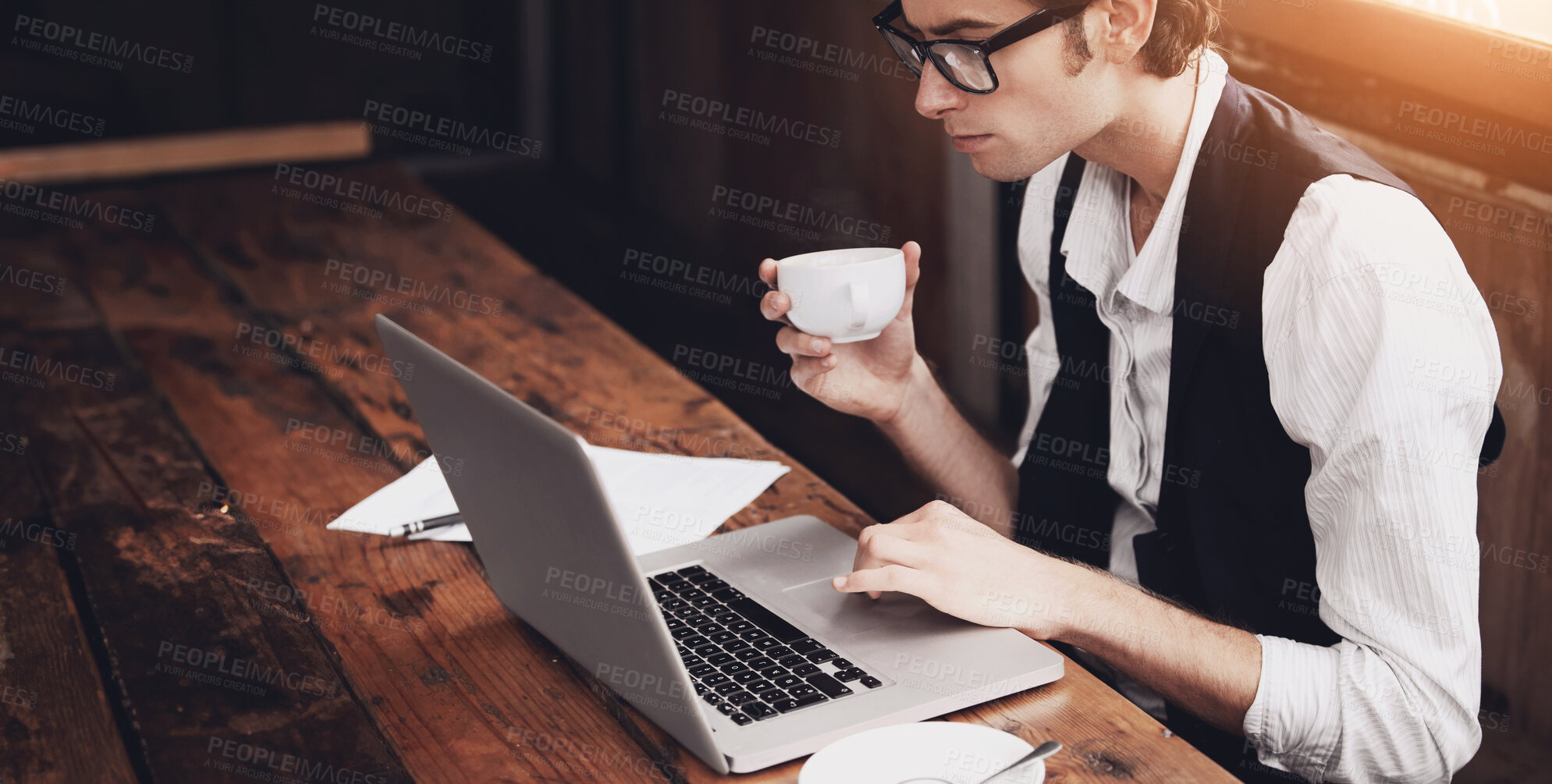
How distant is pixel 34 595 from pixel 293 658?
30cm

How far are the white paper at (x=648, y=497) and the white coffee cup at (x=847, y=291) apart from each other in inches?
9.0

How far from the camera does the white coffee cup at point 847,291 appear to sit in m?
1.14

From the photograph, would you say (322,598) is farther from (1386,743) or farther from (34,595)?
(1386,743)

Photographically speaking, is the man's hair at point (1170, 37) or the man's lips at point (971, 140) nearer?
the man's hair at point (1170, 37)

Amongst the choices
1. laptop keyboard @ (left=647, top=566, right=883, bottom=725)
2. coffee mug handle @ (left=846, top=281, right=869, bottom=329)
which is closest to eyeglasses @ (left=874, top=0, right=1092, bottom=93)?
coffee mug handle @ (left=846, top=281, right=869, bottom=329)

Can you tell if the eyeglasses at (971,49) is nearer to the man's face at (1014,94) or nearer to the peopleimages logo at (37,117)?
the man's face at (1014,94)

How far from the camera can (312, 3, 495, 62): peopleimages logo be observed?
431 centimetres

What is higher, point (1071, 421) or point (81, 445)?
point (1071, 421)

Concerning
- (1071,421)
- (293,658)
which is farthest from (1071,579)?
(293,658)

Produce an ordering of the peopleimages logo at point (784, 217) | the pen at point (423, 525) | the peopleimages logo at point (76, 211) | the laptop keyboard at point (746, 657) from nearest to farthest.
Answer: the laptop keyboard at point (746, 657) < the pen at point (423, 525) < the peopleimages logo at point (76, 211) < the peopleimages logo at point (784, 217)

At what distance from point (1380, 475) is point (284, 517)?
40.8 inches

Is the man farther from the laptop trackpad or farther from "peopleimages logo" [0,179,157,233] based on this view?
"peopleimages logo" [0,179,157,233]

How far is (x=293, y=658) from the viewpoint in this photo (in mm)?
1039

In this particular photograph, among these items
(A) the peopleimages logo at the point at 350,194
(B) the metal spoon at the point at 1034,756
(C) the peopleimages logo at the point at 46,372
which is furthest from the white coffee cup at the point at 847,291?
(A) the peopleimages logo at the point at 350,194
